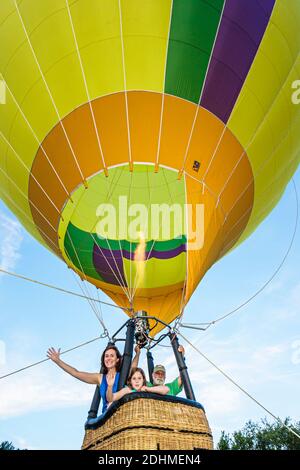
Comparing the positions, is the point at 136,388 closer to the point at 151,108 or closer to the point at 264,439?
the point at 151,108

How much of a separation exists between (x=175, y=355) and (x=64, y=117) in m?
2.84

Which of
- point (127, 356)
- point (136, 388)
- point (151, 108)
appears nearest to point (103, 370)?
point (127, 356)

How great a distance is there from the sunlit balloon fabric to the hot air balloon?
0.01 meters

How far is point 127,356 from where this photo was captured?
3.29 m

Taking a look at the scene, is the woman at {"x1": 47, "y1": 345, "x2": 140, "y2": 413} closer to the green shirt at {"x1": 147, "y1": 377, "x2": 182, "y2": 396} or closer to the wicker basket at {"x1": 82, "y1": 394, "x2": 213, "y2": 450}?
the wicker basket at {"x1": 82, "y1": 394, "x2": 213, "y2": 450}

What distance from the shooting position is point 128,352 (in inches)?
137

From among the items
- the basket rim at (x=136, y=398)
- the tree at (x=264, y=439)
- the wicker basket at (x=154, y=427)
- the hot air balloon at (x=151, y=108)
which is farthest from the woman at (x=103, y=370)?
the tree at (x=264, y=439)

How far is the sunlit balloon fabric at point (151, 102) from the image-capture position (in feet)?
13.6

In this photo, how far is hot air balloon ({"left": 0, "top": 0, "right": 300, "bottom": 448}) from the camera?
416 centimetres

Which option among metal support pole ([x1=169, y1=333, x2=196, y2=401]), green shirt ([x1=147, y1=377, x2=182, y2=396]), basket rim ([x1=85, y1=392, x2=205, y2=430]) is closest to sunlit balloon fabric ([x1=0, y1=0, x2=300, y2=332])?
metal support pole ([x1=169, y1=333, x2=196, y2=401])

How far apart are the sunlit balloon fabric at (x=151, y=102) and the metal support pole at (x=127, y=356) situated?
2.92ft

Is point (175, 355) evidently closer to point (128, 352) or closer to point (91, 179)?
point (128, 352)
